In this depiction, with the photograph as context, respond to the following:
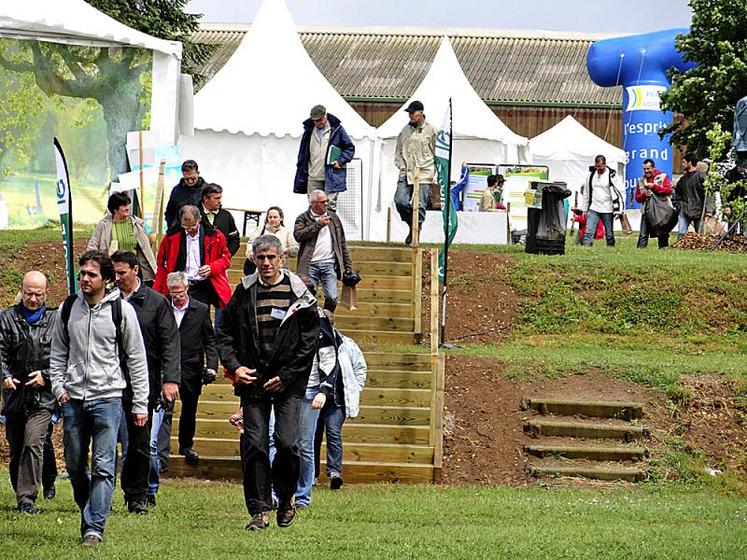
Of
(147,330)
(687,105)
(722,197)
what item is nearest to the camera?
(147,330)

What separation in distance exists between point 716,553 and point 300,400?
2888 mm

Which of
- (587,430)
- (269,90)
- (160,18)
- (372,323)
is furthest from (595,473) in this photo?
(160,18)

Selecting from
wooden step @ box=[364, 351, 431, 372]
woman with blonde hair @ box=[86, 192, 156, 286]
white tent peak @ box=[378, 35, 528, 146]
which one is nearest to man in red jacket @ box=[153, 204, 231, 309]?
woman with blonde hair @ box=[86, 192, 156, 286]

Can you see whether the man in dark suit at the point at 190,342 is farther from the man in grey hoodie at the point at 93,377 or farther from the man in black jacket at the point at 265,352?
the man in grey hoodie at the point at 93,377

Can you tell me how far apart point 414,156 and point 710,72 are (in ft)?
51.7

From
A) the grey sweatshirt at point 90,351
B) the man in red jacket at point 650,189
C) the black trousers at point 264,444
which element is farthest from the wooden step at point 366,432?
the man in red jacket at point 650,189

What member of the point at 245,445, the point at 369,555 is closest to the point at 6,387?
the point at 245,445

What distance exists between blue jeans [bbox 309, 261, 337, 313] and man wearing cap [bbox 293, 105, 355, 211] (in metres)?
2.95

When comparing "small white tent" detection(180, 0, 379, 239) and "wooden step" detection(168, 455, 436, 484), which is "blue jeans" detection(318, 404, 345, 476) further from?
"small white tent" detection(180, 0, 379, 239)

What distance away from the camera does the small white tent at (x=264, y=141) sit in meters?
28.0

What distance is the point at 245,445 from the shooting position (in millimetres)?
9836

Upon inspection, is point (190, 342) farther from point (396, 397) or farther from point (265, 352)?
point (396, 397)

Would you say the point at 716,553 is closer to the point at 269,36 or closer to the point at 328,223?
the point at 328,223

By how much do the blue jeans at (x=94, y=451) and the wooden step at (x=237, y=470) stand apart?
485 centimetres
